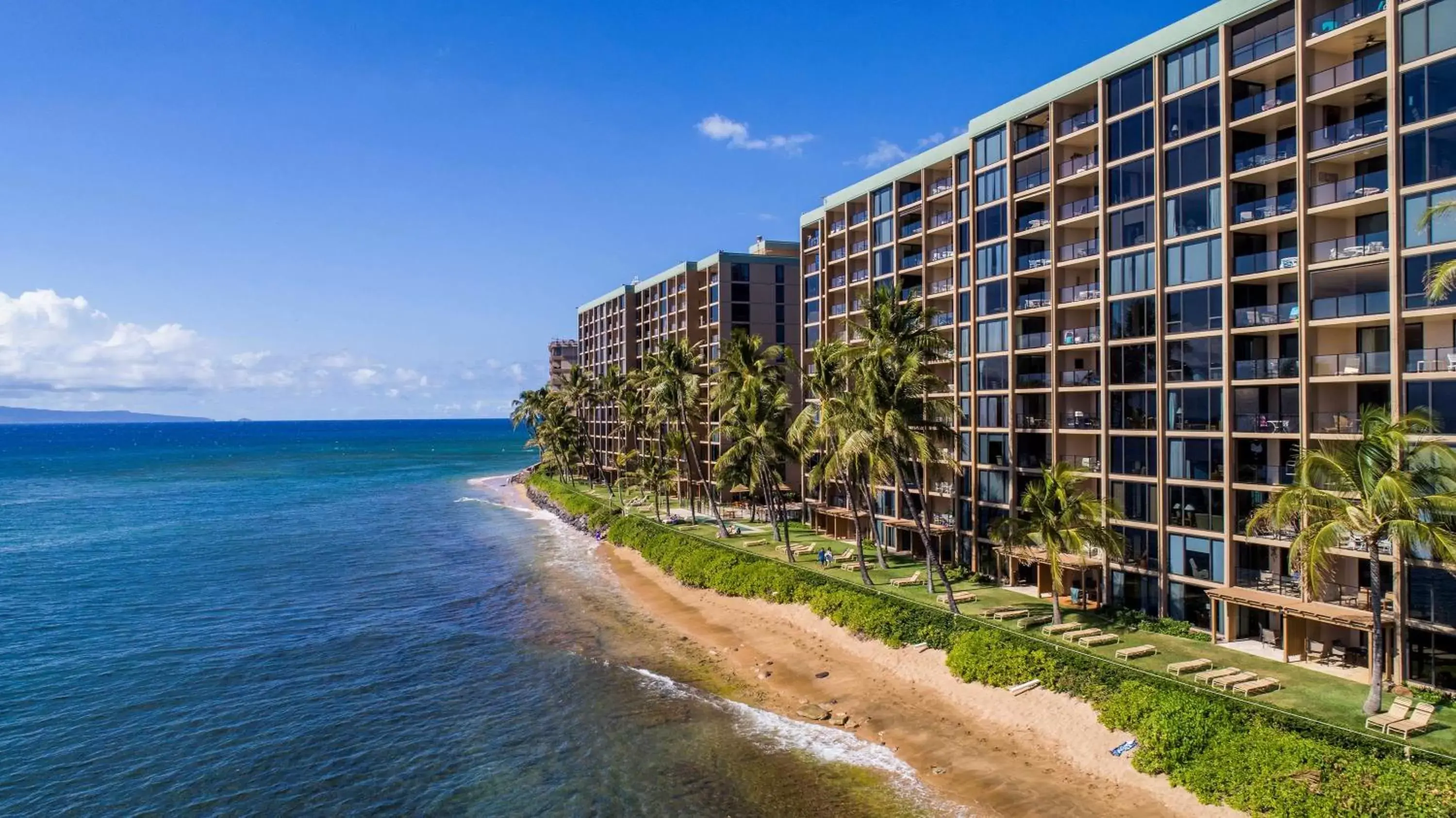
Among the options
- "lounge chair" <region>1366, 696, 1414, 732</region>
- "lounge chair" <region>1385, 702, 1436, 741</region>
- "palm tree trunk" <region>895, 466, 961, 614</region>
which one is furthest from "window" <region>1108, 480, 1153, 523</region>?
"lounge chair" <region>1385, 702, 1436, 741</region>

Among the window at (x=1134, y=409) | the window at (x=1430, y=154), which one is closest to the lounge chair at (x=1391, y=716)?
the window at (x=1134, y=409)

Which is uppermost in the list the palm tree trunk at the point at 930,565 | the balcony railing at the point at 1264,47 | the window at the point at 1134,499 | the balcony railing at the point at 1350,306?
the balcony railing at the point at 1264,47

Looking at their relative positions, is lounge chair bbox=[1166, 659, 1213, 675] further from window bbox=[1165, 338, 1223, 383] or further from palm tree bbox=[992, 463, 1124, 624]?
window bbox=[1165, 338, 1223, 383]

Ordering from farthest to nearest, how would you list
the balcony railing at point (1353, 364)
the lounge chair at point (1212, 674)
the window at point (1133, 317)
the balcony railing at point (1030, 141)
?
the balcony railing at point (1030, 141)
the window at point (1133, 317)
the balcony railing at point (1353, 364)
the lounge chair at point (1212, 674)

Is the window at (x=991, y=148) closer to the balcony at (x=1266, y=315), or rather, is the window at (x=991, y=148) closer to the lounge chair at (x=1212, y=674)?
the balcony at (x=1266, y=315)

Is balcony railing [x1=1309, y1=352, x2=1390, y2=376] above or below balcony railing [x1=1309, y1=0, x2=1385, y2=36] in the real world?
below

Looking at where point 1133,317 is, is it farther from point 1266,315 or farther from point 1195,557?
point 1195,557

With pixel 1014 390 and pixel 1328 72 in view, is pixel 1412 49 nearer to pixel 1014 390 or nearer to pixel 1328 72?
pixel 1328 72
